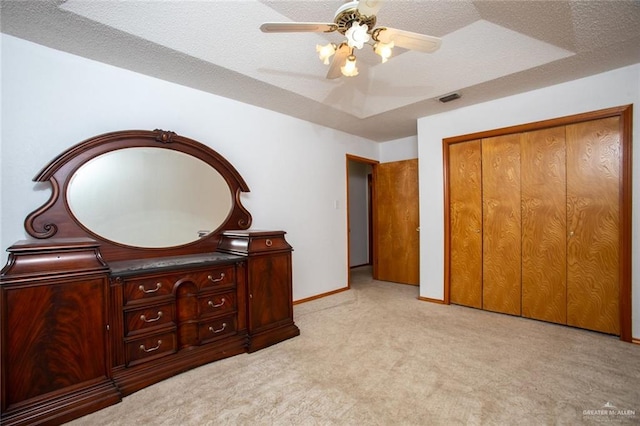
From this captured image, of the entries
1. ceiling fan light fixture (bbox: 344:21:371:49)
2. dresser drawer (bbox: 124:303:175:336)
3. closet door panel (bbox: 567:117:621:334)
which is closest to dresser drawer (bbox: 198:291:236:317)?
dresser drawer (bbox: 124:303:175:336)

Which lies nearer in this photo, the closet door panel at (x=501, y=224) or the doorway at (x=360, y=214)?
the closet door panel at (x=501, y=224)

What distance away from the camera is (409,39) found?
61.3 inches

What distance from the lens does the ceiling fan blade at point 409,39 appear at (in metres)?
1.49

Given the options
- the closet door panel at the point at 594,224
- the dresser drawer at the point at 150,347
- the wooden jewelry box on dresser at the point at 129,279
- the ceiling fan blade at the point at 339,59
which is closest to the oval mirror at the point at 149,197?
the wooden jewelry box on dresser at the point at 129,279

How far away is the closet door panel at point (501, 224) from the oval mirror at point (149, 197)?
291 cm

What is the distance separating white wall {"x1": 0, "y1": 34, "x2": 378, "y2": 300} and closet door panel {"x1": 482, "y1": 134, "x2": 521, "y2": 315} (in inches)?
74.0

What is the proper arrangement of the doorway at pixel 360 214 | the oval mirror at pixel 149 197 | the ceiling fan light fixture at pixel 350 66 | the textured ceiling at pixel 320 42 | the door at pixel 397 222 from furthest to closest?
1. the doorway at pixel 360 214
2. the door at pixel 397 222
3. the oval mirror at pixel 149 197
4. the textured ceiling at pixel 320 42
5. the ceiling fan light fixture at pixel 350 66

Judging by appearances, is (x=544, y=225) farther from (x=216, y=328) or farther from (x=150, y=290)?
(x=150, y=290)

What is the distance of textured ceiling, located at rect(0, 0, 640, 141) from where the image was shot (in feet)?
6.00

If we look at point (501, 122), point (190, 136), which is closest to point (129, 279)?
point (190, 136)

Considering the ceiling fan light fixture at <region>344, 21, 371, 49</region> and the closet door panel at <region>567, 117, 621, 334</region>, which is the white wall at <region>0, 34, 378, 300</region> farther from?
the closet door panel at <region>567, 117, 621, 334</region>

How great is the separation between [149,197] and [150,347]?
3.99ft

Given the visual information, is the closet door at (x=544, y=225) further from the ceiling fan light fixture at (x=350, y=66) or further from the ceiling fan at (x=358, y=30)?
the ceiling fan light fixture at (x=350, y=66)

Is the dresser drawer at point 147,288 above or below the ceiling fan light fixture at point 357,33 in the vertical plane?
below
